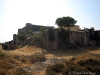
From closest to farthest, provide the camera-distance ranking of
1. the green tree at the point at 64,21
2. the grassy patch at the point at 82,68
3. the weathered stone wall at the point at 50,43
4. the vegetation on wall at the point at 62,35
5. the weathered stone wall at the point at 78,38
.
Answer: the grassy patch at the point at 82,68, the weathered stone wall at the point at 50,43, the vegetation on wall at the point at 62,35, the weathered stone wall at the point at 78,38, the green tree at the point at 64,21

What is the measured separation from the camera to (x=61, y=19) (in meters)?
35.3

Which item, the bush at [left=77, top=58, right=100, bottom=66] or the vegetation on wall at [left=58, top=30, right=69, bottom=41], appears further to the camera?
the vegetation on wall at [left=58, top=30, right=69, bottom=41]

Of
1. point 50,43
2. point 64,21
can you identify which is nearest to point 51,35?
point 50,43

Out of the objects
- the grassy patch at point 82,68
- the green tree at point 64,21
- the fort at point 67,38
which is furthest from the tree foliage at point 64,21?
the grassy patch at point 82,68

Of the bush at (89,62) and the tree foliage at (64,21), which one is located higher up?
the tree foliage at (64,21)

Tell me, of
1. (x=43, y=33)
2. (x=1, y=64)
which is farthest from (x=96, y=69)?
(x=43, y=33)

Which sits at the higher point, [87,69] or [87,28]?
[87,28]

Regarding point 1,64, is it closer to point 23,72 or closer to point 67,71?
point 23,72

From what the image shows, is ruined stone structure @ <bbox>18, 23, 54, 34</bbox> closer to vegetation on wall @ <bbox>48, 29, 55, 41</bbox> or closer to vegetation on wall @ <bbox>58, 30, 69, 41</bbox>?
vegetation on wall @ <bbox>48, 29, 55, 41</bbox>

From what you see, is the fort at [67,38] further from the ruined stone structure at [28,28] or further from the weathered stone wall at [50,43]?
the ruined stone structure at [28,28]

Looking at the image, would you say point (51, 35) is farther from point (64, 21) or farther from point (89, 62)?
point (89, 62)

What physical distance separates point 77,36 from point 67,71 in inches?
988

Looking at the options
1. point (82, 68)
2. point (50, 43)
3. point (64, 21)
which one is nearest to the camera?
point (82, 68)

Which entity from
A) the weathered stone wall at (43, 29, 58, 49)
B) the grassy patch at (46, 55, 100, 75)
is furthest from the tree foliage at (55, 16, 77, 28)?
the grassy patch at (46, 55, 100, 75)
